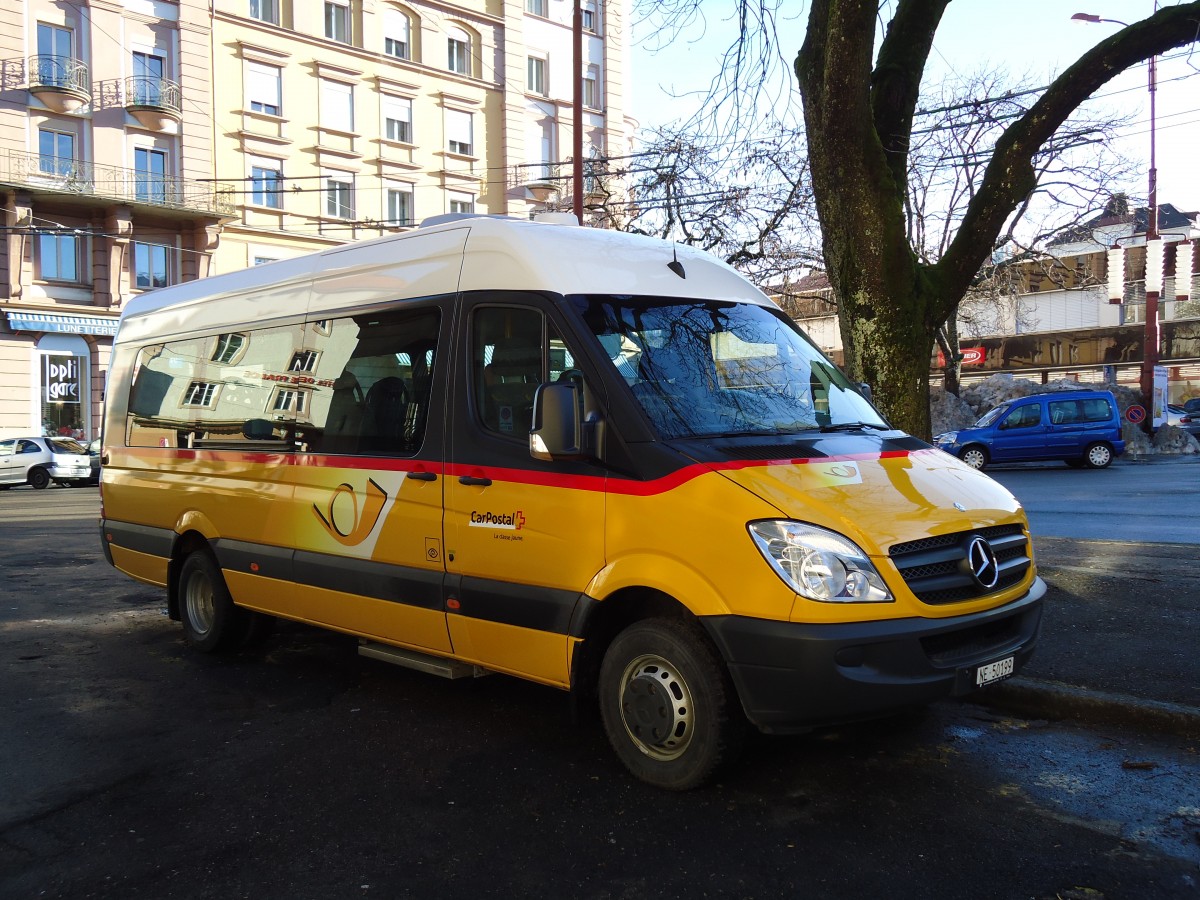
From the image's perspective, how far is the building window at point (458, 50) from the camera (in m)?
39.0

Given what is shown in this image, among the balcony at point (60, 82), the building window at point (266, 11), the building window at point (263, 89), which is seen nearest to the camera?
the balcony at point (60, 82)

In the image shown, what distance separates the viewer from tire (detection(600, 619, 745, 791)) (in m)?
3.99

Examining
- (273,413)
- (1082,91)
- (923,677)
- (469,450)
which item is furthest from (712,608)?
(1082,91)

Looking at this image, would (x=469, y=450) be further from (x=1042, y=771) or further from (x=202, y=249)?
(x=202, y=249)

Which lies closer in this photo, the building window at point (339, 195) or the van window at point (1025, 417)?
the van window at point (1025, 417)

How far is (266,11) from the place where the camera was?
34.3 m

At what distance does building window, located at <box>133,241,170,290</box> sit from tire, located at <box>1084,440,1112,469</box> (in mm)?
26945

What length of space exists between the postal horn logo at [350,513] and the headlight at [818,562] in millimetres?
Answer: 2322

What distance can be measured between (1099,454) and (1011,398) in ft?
28.1

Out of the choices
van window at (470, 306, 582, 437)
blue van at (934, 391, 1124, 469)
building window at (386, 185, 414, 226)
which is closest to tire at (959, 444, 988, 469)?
blue van at (934, 391, 1124, 469)

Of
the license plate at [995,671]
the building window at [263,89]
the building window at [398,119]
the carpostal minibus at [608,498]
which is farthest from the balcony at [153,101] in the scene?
the license plate at [995,671]

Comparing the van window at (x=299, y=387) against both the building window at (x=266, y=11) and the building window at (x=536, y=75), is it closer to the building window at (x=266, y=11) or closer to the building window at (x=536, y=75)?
the building window at (x=266, y=11)

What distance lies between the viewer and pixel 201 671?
647 centimetres

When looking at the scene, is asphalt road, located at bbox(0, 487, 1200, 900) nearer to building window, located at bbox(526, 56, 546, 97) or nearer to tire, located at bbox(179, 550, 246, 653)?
tire, located at bbox(179, 550, 246, 653)
